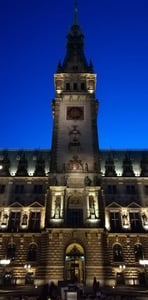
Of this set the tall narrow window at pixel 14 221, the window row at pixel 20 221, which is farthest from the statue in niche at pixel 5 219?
the tall narrow window at pixel 14 221

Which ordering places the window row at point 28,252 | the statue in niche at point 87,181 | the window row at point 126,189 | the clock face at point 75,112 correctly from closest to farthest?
the window row at point 28,252, the statue in niche at point 87,181, the window row at point 126,189, the clock face at point 75,112

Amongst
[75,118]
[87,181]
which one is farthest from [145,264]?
[75,118]

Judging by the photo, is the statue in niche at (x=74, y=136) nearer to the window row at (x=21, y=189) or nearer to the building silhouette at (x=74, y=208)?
the building silhouette at (x=74, y=208)

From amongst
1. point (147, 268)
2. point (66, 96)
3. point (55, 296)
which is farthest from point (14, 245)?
point (66, 96)

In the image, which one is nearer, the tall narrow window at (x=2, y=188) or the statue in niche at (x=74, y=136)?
the tall narrow window at (x=2, y=188)

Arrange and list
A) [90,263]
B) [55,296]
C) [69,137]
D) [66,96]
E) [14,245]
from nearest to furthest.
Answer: [55,296]
[90,263]
[14,245]
[69,137]
[66,96]

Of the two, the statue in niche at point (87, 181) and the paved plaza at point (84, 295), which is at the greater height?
the statue in niche at point (87, 181)

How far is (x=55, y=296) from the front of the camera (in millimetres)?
19641

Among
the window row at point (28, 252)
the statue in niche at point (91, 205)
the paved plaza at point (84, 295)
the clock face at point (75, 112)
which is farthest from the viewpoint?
the clock face at point (75, 112)

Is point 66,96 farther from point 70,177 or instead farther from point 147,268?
point 147,268

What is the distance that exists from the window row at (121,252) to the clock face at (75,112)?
20282 millimetres

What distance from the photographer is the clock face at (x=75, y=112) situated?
47562mm

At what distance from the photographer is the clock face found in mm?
47562

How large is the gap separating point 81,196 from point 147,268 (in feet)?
39.9
